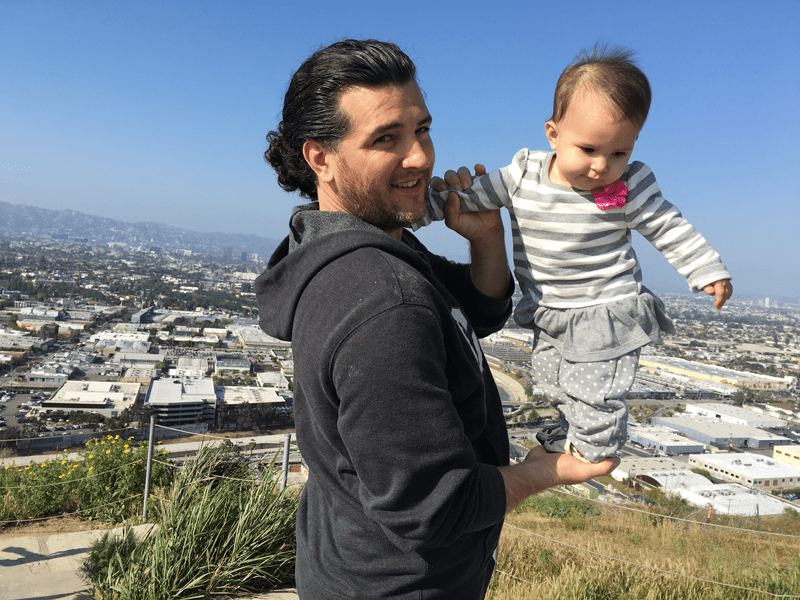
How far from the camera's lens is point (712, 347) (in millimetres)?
39906

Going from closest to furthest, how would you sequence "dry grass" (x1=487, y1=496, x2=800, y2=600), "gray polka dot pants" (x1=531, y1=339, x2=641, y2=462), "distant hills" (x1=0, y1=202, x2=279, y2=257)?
"gray polka dot pants" (x1=531, y1=339, x2=641, y2=462)
"dry grass" (x1=487, y1=496, x2=800, y2=600)
"distant hills" (x1=0, y1=202, x2=279, y2=257)

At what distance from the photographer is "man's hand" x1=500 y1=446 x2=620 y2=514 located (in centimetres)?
82

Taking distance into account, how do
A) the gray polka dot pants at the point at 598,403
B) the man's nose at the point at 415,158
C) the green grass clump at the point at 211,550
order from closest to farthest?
the man's nose at the point at 415,158 → the gray polka dot pants at the point at 598,403 → the green grass clump at the point at 211,550

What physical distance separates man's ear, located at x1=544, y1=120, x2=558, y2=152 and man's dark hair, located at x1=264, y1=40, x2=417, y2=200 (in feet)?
1.18

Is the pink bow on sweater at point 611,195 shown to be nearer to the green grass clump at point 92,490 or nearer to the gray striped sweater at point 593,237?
the gray striped sweater at point 593,237

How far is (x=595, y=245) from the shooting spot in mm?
1023

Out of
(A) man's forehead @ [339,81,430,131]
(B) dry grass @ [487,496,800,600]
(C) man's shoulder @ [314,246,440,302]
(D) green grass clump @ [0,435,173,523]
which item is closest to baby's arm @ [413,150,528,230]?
(A) man's forehead @ [339,81,430,131]

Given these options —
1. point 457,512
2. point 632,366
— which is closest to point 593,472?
point 632,366

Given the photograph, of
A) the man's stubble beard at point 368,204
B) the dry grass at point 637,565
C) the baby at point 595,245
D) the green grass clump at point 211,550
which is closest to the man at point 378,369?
the man's stubble beard at point 368,204

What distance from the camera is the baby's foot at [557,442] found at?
1.01m

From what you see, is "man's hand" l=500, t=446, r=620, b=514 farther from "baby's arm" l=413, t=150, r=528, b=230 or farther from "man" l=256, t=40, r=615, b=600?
"baby's arm" l=413, t=150, r=528, b=230

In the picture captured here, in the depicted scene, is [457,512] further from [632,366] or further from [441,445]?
[632,366]

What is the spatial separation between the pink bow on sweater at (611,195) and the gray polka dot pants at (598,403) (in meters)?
0.28

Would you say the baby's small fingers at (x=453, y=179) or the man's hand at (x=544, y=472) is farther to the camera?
the baby's small fingers at (x=453, y=179)
